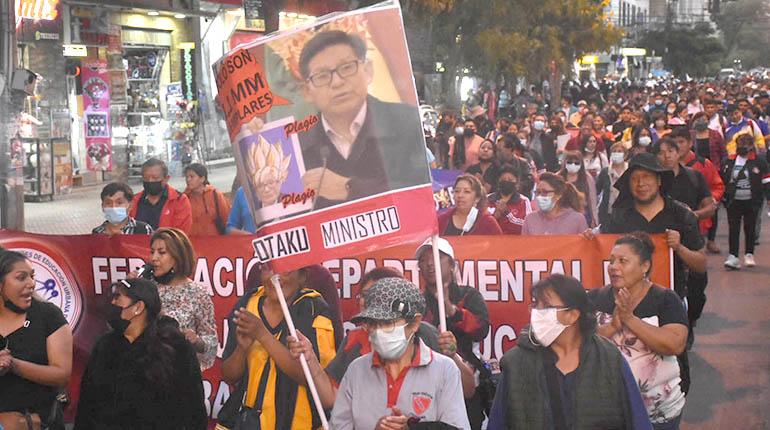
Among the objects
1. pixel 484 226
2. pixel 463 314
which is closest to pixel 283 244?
pixel 463 314

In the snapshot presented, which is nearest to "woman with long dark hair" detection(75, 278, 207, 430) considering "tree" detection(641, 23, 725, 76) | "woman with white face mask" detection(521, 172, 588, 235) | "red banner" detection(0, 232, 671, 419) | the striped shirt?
"red banner" detection(0, 232, 671, 419)

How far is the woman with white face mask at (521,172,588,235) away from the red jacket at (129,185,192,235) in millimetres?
2632

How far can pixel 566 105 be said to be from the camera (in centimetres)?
3547

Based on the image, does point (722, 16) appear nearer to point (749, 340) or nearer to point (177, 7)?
point (177, 7)

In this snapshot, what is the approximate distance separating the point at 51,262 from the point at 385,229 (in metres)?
3.34

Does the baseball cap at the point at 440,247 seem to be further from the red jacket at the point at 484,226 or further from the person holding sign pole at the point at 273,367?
the red jacket at the point at 484,226

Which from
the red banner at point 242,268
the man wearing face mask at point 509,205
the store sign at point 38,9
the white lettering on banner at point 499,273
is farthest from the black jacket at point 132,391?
the store sign at point 38,9

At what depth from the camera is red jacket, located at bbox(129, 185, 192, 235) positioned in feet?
33.9

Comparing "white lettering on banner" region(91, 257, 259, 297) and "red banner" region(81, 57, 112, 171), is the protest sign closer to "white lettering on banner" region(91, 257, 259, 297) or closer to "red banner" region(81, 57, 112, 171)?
"white lettering on banner" region(91, 257, 259, 297)

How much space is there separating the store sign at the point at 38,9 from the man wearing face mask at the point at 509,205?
38.5 feet

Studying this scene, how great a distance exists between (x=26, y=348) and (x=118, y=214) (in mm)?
3250

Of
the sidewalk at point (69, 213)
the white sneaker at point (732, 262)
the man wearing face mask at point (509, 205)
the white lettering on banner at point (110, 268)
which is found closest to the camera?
the white lettering on banner at point (110, 268)

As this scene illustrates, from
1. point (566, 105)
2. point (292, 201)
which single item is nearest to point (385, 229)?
point (292, 201)

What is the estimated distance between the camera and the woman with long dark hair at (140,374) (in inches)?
234
